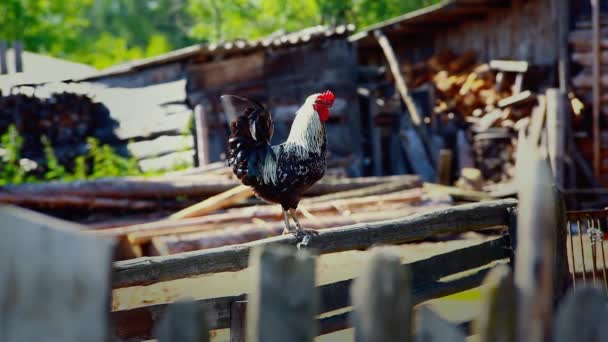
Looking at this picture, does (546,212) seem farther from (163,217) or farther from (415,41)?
(415,41)

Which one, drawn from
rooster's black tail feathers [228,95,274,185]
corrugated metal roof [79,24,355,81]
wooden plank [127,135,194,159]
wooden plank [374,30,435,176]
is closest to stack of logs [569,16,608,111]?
wooden plank [374,30,435,176]

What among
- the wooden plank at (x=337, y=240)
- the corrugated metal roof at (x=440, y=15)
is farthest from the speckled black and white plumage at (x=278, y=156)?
the corrugated metal roof at (x=440, y=15)

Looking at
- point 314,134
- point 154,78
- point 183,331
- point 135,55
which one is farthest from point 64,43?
point 183,331

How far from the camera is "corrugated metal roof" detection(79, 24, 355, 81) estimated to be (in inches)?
478

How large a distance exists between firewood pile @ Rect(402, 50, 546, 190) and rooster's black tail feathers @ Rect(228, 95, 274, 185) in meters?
6.47

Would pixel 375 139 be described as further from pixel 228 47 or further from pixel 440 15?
pixel 228 47

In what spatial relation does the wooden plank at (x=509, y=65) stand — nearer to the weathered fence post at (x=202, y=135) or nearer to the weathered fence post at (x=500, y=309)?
the weathered fence post at (x=202, y=135)

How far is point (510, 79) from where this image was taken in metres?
12.7

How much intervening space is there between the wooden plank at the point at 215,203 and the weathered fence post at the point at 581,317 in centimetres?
682

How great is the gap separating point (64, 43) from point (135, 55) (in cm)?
477

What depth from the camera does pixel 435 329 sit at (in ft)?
5.90

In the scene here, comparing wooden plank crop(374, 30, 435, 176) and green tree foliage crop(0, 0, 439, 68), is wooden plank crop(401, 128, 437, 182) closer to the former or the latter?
wooden plank crop(374, 30, 435, 176)

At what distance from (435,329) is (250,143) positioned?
12.6 ft

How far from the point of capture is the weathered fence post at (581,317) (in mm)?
1799
